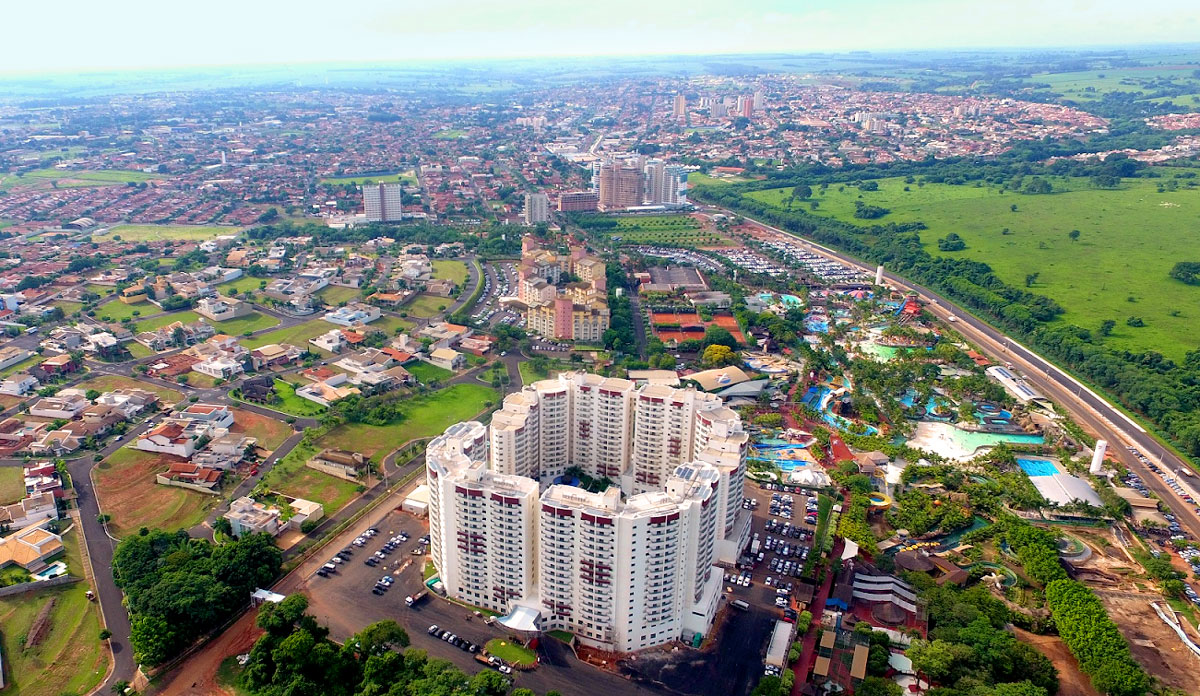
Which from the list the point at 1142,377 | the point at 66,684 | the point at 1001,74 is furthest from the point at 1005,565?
the point at 1001,74

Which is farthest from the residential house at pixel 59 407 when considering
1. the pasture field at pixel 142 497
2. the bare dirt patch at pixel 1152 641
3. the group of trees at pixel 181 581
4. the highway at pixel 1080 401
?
the highway at pixel 1080 401

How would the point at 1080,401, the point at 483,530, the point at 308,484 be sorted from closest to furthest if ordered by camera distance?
the point at 483,530 → the point at 308,484 → the point at 1080,401

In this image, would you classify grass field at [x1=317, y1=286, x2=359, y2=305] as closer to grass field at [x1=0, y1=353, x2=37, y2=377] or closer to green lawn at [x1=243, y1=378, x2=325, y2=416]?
green lawn at [x1=243, y1=378, x2=325, y2=416]

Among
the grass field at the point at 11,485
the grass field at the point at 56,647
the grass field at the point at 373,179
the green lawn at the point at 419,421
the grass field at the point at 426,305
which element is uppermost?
the grass field at the point at 373,179

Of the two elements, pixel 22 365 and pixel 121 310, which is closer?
pixel 22 365

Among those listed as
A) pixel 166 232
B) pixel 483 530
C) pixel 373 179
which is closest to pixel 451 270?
pixel 166 232

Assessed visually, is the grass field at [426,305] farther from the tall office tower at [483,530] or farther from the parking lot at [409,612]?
the tall office tower at [483,530]

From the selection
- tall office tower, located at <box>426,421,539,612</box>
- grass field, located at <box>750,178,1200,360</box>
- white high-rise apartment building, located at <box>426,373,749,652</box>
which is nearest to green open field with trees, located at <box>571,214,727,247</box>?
grass field, located at <box>750,178,1200,360</box>

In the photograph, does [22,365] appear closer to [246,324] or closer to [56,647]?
[246,324]
